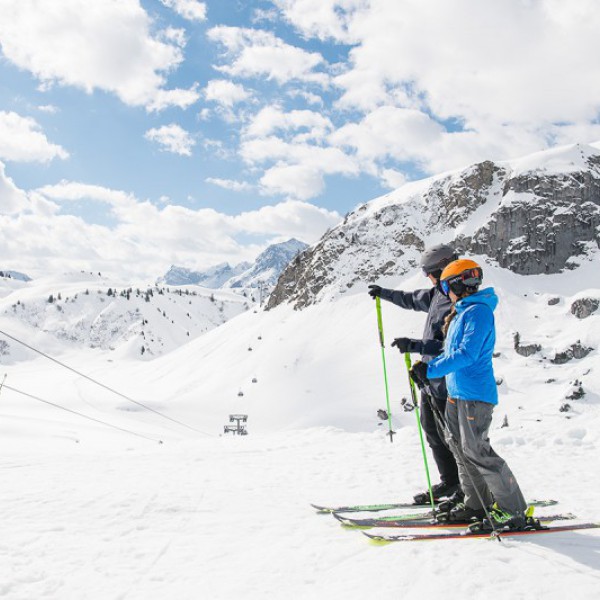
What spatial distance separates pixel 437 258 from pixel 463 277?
46.1 inches

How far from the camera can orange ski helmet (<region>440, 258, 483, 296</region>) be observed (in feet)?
16.2

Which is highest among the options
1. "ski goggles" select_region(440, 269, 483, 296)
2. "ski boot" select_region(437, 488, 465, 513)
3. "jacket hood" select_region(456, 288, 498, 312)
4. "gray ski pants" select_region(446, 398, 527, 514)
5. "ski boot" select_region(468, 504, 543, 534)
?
"ski goggles" select_region(440, 269, 483, 296)

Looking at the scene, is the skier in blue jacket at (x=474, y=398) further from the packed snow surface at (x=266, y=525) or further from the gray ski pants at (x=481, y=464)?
the packed snow surface at (x=266, y=525)

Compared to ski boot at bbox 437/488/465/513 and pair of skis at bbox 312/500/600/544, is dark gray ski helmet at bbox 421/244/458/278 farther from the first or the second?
pair of skis at bbox 312/500/600/544

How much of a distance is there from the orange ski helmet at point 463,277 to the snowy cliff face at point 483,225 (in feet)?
232

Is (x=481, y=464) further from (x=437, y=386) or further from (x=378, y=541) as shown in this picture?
(x=378, y=541)

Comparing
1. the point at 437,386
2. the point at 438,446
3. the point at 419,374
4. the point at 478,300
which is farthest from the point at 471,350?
the point at 438,446

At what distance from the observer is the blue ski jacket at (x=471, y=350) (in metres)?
4.74

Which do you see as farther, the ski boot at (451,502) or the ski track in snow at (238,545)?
the ski boot at (451,502)

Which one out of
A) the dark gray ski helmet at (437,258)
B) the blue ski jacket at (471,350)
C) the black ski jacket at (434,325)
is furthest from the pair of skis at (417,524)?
the dark gray ski helmet at (437,258)

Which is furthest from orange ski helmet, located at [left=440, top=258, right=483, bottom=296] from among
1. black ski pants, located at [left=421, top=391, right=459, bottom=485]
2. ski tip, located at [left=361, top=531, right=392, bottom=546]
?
ski tip, located at [left=361, top=531, right=392, bottom=546]

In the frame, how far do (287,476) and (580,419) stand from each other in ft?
29.5

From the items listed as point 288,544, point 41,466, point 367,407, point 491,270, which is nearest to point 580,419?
point 288,544

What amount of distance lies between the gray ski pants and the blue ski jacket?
0.15 meters
